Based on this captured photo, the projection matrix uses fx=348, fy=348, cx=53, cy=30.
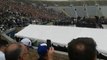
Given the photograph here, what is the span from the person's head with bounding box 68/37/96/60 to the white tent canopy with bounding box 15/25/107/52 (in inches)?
190

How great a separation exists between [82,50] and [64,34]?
711 cm

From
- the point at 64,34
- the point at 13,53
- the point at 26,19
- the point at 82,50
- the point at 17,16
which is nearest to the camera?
the point at 82,50

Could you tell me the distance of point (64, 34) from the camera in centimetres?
963

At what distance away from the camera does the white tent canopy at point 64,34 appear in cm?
830

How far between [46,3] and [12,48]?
148 ft

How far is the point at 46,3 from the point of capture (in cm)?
4781

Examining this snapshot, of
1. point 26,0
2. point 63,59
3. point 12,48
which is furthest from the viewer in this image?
point 26,0

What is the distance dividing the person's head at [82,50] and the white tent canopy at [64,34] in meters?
4.82

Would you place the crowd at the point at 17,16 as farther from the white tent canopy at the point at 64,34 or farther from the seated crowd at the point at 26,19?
the white tent canopy at the point at 64,34

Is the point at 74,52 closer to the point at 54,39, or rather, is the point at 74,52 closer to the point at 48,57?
the point at 48,57

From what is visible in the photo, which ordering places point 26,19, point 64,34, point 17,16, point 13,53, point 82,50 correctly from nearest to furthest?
1. point 82,50
2. point 13,53
3. point 64,34
4. point 26,19
5. point 17,16

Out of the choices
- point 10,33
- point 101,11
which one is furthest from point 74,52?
point 101,11

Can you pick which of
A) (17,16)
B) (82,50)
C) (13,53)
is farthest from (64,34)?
(17,16)

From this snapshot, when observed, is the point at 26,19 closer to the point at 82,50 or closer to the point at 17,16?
the point at 17,16
